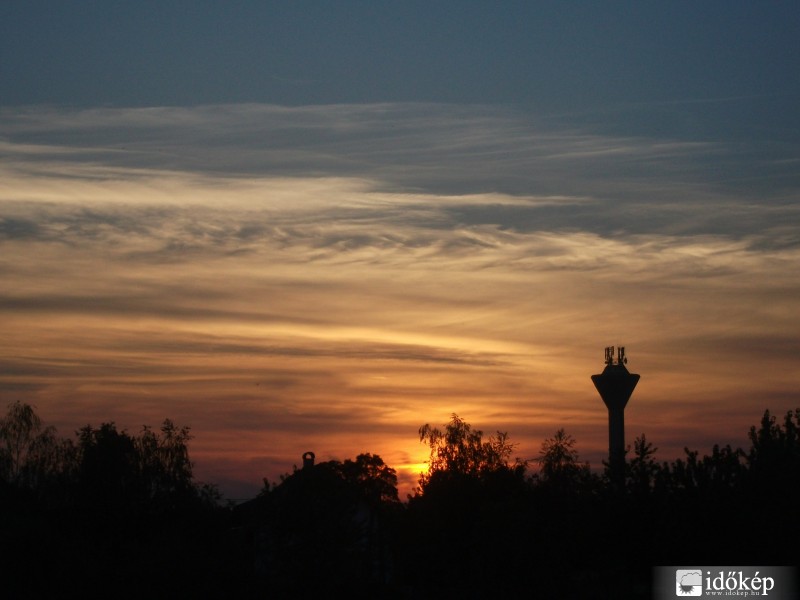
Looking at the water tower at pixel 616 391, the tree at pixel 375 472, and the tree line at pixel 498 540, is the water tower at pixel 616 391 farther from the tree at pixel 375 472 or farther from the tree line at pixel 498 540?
the tree line at pixel 498 540

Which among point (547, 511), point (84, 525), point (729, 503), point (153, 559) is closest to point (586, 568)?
point (547, 511)

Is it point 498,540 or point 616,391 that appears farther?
point 616,391

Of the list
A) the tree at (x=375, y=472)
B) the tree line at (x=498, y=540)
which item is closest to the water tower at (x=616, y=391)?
the tree at (x=375, y=472)

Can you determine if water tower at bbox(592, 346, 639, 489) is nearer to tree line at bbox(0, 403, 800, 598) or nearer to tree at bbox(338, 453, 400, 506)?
tree at bbox(338, 453, 400, 506)

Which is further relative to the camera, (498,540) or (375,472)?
(375,472)

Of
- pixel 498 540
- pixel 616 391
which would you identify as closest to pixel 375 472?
pixel 616 391

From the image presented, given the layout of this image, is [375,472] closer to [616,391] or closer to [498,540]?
[616,391]

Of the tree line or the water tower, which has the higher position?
the water tower

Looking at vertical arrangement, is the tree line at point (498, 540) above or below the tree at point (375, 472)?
below

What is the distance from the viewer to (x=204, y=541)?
131ft

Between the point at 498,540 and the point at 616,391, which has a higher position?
the point at 616,391

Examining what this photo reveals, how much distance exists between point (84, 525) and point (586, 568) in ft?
73.6

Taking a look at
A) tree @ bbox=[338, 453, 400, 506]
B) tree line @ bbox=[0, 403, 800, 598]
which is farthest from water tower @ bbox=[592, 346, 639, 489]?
tree line @ bbox=[0, 403, 800, 598]

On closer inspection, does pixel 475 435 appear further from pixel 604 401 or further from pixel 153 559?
pixel 153 559
